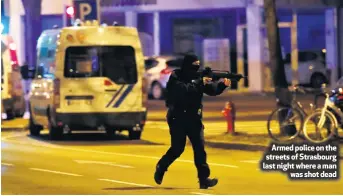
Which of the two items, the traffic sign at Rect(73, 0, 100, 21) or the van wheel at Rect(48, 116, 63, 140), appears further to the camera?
the traffic sign at Rect(73, 0, 100, 21)

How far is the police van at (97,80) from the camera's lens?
68.0ft

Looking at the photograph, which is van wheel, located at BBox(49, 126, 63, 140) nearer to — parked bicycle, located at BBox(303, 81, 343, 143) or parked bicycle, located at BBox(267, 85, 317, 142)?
parked bicycle, located at BBox(267, 85, 317, 142)

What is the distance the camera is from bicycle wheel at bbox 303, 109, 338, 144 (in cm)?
1814

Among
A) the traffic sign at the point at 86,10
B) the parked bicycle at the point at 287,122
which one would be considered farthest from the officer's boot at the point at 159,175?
the traffic sign at the point at 86,10

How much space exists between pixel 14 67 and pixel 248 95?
11998 millimetres

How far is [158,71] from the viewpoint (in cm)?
3619

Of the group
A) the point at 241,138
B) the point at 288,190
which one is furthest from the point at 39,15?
the point at 288,190

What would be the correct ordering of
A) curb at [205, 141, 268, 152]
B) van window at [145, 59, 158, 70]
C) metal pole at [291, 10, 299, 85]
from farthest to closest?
metal pole at [291, 10, 299, 85] → van window at [145, 59, 158, 70] → curb at [205, 141, 268, 152]

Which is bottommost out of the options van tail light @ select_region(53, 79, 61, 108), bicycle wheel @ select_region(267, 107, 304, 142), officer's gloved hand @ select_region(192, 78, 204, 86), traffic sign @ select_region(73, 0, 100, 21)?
bicycle wheel @ select_region(267, 107, 304, 142)

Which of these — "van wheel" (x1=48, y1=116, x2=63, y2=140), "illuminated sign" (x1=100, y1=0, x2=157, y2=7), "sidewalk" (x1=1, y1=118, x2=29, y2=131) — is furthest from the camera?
"illuminated sign" (x1=100, y1=0, x2=157, y2=7)

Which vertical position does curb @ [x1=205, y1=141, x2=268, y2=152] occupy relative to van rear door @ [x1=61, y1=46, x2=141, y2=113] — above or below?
below

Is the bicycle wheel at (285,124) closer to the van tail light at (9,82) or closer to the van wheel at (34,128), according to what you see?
the van wheel at (34,128)

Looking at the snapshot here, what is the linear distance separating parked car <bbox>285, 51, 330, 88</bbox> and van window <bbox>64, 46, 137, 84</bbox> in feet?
62.0

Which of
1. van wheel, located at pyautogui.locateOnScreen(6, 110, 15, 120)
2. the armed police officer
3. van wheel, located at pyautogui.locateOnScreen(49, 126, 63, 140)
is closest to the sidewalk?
van wheel, located at pyautogui.locateOnScreen(6, 110, 15, 120)
